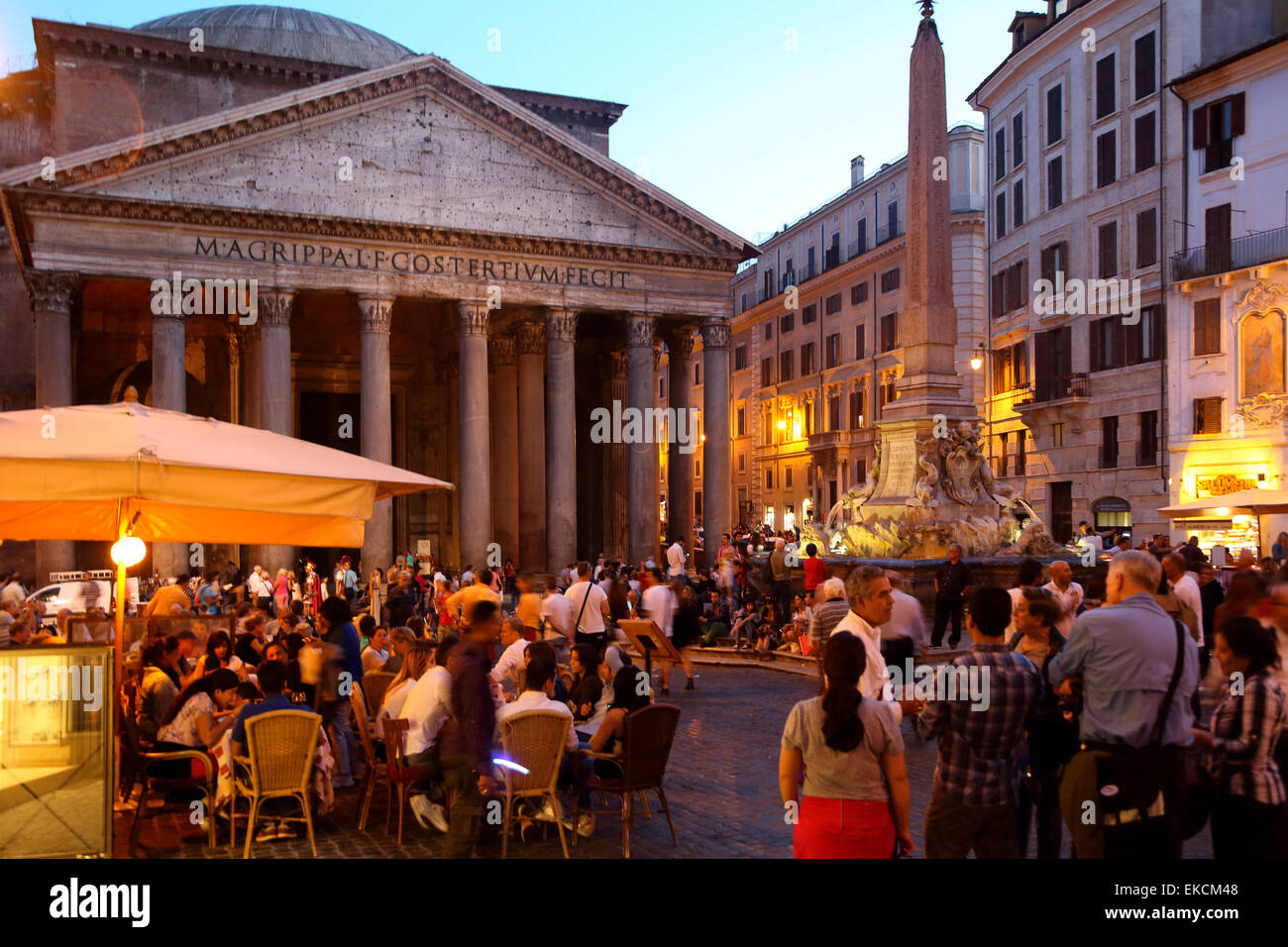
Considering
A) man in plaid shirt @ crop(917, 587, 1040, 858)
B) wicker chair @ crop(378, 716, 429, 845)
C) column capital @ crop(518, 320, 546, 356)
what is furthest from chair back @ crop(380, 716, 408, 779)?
column capital @ crop(518, 320, 546, 356)

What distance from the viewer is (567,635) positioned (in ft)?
40.5

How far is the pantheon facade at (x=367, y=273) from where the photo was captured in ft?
78.2

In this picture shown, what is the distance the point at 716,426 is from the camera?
29219 mm

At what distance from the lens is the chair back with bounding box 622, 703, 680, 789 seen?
21.0 feet

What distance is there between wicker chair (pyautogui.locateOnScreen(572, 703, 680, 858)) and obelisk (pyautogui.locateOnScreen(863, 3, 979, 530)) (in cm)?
945

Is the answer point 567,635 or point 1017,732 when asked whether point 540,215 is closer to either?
point 567,635

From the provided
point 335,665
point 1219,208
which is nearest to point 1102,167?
point 1219,208

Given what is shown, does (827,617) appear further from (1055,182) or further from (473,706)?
(1055,182)

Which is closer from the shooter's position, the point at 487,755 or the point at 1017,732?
the point at 1017,732

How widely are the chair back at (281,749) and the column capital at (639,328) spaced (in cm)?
2259

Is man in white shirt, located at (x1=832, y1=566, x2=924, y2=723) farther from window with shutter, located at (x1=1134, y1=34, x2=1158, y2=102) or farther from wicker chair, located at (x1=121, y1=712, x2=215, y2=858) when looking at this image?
window with shutter, located at (x1=1134, y1=34, x2=1158, y2=102)

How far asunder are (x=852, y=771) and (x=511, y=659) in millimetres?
5105
